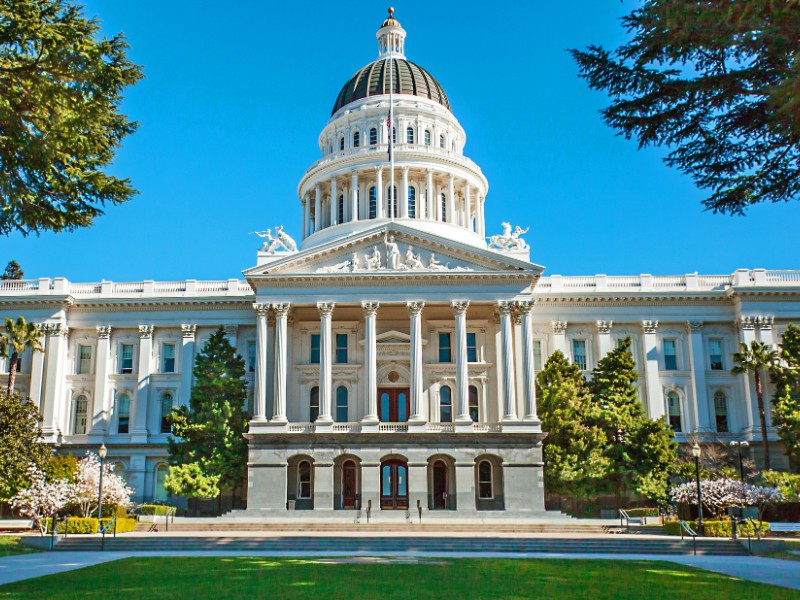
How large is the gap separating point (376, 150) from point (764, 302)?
3253cm


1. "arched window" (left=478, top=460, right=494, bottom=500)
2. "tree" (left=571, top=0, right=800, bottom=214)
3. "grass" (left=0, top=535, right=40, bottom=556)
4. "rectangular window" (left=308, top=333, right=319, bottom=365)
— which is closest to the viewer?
"tree" (left=571, top=0, right=800, bottom=214)

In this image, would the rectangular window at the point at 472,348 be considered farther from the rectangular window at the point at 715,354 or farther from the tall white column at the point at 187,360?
the tall white column at the point at 187,360

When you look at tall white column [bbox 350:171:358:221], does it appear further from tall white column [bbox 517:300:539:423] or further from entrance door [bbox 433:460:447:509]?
entrance door [bbox 433:460:447:509]

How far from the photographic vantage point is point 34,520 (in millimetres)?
46156

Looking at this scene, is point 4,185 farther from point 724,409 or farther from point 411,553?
point 724,409

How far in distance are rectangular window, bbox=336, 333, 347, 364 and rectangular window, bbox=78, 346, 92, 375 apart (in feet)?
62.3

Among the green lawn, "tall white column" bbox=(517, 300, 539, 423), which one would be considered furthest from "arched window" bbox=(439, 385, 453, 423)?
the green lawn

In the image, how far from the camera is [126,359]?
6222cm

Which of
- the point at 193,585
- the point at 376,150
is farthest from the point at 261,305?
the point at 193,585

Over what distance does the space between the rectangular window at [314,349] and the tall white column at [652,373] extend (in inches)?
921

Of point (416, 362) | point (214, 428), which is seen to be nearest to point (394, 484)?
point (416, 362)

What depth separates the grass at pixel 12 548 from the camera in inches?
1316

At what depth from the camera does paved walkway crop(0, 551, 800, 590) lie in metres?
25.0

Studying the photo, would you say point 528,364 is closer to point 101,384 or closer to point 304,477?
point 304,477
